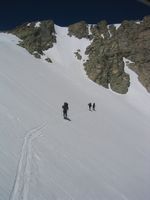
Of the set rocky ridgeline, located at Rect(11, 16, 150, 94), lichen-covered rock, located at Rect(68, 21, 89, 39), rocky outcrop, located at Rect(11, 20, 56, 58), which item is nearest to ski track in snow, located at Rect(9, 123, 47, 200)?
rocky ridgeline, located at Rect(11, 16, 150, 94)

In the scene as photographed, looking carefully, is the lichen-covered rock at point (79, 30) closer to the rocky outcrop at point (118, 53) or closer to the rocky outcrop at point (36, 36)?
the rocky outcrop at point (118, 53)

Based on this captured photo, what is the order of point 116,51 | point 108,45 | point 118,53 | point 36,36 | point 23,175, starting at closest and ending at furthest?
point 23,175 < point 118,53 < point 116,51 < point 36,36 < point 108,45

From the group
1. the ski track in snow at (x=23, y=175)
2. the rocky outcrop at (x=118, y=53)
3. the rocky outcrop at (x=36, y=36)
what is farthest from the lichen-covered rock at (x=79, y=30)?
the ski track in snow at (x=23, y=175)

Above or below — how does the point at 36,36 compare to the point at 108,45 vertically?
above

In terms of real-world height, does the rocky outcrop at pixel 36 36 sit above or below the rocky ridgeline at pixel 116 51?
above

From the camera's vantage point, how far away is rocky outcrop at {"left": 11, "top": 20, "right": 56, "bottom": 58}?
76812mm

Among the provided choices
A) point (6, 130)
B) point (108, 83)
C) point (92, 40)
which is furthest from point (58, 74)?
point (6, 130)

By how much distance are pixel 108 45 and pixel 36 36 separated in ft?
61.6

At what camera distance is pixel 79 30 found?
89.4 meters

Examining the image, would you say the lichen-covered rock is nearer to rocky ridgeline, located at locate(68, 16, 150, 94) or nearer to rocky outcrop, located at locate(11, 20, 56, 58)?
rocky ridgeline, located at locate(68, 16, 150, 94)

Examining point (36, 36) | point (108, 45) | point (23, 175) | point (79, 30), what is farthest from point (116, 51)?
point (23, 175)

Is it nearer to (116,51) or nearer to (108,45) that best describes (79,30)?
(108,45)

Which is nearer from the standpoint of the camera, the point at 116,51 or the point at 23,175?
the point at 23,175

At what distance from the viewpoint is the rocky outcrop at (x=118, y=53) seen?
239 feet
